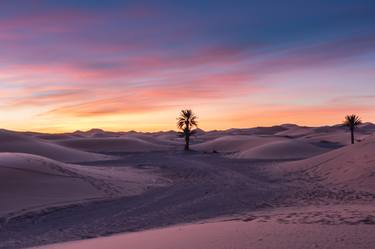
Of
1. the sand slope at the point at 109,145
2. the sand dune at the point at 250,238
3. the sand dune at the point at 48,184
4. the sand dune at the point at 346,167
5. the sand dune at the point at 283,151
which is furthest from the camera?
the sand slope at the point at 109,145

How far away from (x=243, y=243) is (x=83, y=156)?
131ft

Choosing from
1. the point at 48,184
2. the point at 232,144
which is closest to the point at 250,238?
the point at 48,184

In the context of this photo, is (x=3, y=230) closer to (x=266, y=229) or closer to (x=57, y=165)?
(x=266, y=229)

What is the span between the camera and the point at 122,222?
1430 centimetres

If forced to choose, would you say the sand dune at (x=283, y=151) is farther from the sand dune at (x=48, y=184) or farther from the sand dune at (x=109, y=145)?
the sand dune at (x=48, y=184)

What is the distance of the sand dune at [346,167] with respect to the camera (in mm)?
21709

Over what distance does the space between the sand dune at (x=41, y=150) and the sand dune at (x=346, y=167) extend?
22.6 metres

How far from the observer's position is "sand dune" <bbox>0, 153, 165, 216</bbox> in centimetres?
1738

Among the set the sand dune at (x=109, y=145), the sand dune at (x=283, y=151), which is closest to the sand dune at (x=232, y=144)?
the sand dune at (x=109, y=145)

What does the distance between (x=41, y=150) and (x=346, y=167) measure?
1330 inches

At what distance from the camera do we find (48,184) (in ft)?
65.6

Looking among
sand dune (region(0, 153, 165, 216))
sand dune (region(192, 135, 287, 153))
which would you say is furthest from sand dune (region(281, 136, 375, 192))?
sand dune (region(192, 135, 287, 153))

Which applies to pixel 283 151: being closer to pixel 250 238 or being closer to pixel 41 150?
pixel 41 150

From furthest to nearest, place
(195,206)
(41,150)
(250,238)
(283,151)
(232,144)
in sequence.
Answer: (232,144)
(283,151)
(41,150)
(195,206)
(250,238)
